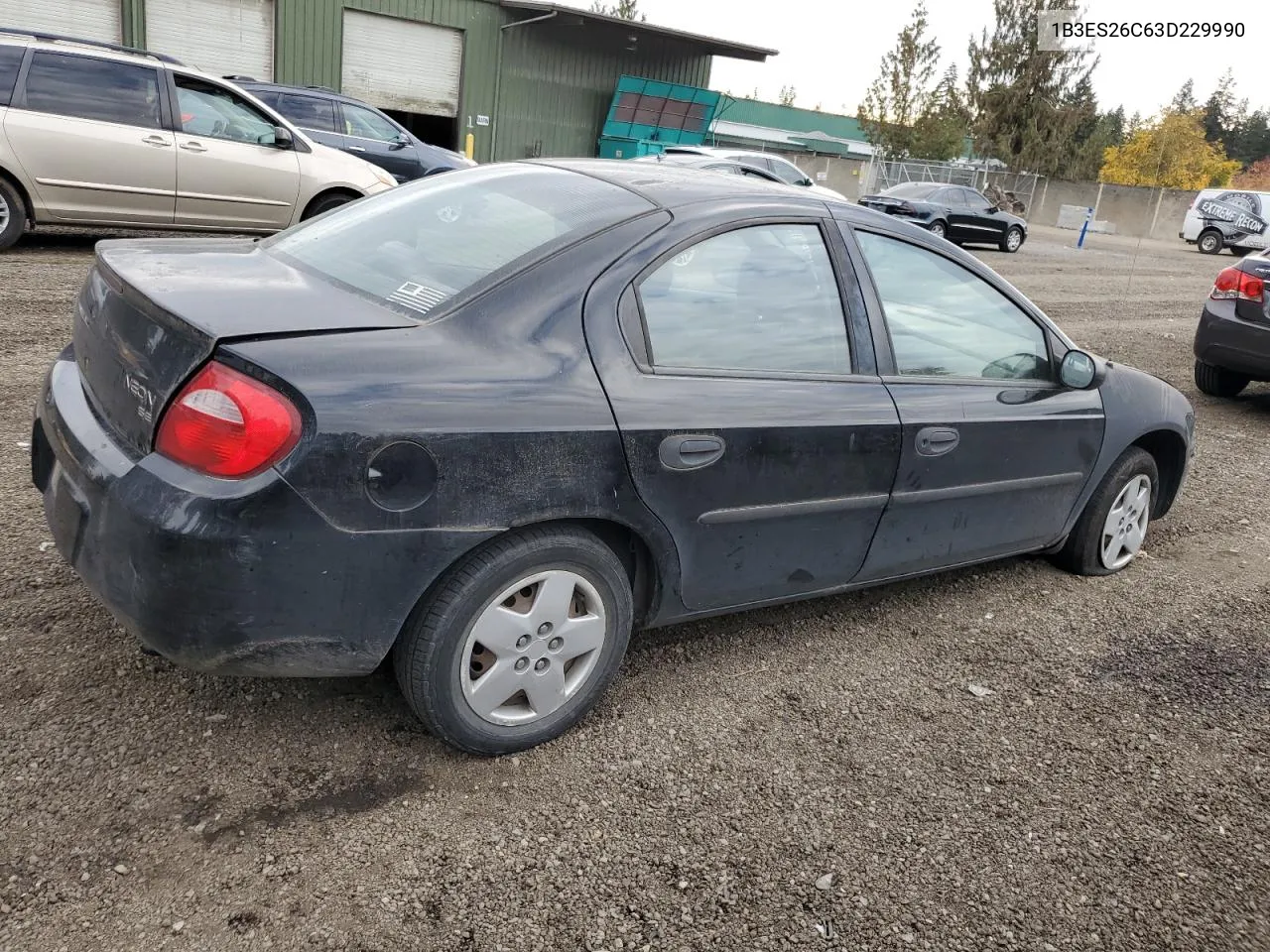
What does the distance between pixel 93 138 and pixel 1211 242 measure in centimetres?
3195

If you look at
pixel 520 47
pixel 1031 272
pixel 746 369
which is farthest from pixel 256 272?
pixel 520 47

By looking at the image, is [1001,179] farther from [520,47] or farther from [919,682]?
[919,682]

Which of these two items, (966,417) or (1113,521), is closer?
(966,417)

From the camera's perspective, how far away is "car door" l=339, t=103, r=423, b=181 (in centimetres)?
1284

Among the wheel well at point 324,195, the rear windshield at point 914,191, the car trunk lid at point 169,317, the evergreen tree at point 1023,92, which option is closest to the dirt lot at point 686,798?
the car trunk lid at point 169,317

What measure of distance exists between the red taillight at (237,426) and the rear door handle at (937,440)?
1.98 m

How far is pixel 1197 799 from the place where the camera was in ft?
9.54

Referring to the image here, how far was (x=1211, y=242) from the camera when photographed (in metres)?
31.1

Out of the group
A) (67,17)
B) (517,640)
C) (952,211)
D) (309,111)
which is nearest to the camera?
(517,640)

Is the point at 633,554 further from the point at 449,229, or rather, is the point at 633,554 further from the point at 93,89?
the point at 93,89

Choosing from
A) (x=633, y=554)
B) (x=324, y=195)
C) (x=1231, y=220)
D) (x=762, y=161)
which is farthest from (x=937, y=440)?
(x=1231, y=220)

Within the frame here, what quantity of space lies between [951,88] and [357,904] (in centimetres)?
4935

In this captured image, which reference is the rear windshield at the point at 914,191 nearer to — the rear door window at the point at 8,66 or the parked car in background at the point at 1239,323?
the parked car in background at the point at 1239,323

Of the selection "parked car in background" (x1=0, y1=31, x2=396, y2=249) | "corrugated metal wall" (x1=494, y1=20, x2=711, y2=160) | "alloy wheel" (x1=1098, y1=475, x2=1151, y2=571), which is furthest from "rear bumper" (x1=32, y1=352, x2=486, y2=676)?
"corrugated metal wall" (x1=494, y1=20, x2=711, y2=160)
